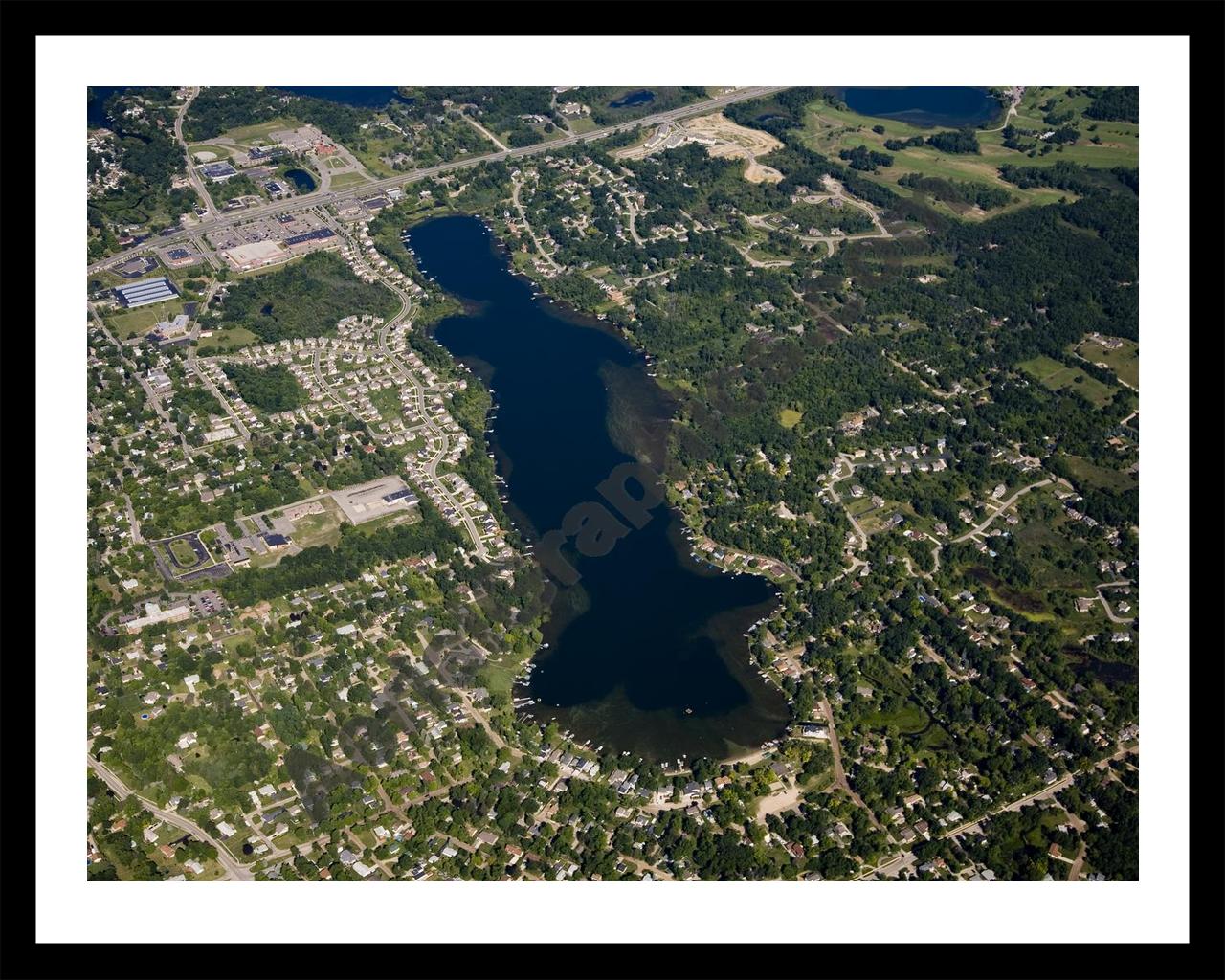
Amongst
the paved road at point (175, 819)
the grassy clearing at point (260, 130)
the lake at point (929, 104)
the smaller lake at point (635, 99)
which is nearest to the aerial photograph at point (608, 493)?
the paved road at point (175, 819)

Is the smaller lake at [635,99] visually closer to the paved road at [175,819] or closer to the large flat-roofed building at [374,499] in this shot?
the large flat-roofed building at [374,499]

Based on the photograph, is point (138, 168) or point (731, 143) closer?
point (138, 168)

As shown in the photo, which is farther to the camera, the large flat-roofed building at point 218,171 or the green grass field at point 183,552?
the large flat-roofed building at point 218,171

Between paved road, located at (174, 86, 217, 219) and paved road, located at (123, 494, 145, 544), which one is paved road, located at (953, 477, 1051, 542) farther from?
paved road, located at (174, 86, 217, 219)

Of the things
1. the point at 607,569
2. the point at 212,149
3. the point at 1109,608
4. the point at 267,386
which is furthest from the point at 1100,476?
the point at 212,149

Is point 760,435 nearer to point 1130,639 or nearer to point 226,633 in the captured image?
point 1130,639

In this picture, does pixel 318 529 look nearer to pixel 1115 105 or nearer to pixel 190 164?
pixel 190 164
